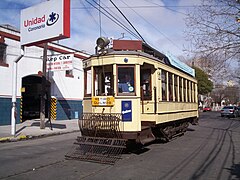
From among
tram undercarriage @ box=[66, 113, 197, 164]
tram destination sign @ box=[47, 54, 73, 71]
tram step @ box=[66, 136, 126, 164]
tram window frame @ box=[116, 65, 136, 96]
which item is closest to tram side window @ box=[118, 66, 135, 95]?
tram window frame @ box=[116, 65, 136, 96]

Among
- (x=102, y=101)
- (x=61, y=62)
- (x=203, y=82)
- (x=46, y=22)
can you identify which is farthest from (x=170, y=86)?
(x=203, y=82)

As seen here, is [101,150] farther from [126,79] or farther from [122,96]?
[126,79]

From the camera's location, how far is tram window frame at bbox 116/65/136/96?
8.88 metres

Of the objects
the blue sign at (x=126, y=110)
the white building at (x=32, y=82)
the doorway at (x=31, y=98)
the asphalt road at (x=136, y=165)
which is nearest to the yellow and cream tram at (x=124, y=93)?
the blue sign at (x=126, y=110)

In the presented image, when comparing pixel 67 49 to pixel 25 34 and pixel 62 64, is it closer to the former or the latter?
pixel 62 64

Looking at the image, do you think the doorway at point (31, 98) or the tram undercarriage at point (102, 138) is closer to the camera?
the tram undercarriage at point (102, 138)

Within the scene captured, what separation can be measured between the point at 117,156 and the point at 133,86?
2231 mm

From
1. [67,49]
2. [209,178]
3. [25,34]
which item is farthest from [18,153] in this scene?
[67,49]

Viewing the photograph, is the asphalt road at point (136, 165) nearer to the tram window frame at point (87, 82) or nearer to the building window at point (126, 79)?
the building window at point (126, 79)

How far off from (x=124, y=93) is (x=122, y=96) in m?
0.15

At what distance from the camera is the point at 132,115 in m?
8.64

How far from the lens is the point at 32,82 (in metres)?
26.6

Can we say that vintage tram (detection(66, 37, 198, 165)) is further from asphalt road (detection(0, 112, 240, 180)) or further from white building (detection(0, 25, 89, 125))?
white building (detection(0, 25, 89, 125))

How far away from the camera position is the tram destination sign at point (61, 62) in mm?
19531
